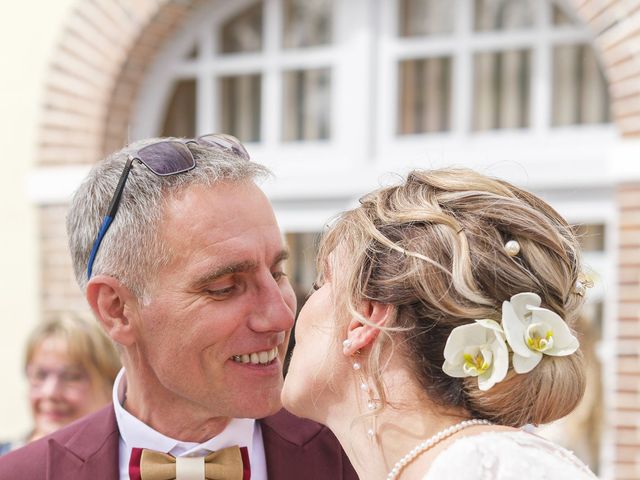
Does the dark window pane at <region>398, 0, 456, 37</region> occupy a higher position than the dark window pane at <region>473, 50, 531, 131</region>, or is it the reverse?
the dark window pane at <region>398, 0, 456, 37</region>

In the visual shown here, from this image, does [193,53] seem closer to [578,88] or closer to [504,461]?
[578,88]

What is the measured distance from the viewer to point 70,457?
7.63 feet

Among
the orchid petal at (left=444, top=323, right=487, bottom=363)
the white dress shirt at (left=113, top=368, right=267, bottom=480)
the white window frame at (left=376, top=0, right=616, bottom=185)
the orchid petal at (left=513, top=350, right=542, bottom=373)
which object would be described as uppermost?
the white window frame at (left=376, top=0, right=616, bottom=185)

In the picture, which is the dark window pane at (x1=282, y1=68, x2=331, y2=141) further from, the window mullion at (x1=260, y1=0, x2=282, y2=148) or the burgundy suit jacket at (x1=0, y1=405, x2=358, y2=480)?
the burgundy suit jacket at (x1=0, y1=405, x2=358, y2=480)

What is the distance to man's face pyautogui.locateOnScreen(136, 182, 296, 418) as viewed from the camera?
88.5 inches

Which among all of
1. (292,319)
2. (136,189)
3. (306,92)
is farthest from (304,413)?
(306,92)

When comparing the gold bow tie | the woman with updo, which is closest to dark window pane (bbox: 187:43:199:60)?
the gold bow tie

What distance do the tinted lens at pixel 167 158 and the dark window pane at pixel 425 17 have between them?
3675 mm

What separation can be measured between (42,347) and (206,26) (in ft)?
9.15

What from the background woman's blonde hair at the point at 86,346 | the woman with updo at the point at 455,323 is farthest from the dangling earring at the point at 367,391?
the background woman's blonde hair at the point at 86,346

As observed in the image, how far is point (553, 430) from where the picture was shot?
15.9ft

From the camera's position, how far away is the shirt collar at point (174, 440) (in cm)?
232

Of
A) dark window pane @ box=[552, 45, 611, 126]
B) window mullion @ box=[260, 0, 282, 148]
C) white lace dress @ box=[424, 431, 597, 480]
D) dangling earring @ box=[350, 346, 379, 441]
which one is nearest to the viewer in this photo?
white lace dress @ box=[424, 431, 597, 480]

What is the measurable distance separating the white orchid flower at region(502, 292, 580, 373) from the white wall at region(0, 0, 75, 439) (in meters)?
4.88
